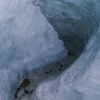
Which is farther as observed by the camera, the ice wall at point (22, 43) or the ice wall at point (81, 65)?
the ice wall at point (22, 43)

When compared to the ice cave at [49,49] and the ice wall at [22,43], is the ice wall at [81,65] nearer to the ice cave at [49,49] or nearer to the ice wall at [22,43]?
the ice cave at [49,49]

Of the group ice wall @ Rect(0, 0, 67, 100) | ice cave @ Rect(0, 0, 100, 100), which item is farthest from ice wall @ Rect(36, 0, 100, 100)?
ice wall @ Rect(0, 0, 67, 100)

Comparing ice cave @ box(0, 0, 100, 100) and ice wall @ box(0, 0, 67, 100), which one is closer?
ice cave @ box(0, 0, 100, 100)

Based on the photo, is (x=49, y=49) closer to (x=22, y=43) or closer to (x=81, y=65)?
(x=22, y=43)

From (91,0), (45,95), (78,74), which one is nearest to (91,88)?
(78,74)

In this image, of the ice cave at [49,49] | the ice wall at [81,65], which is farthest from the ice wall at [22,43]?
the ice wall at [81,65]

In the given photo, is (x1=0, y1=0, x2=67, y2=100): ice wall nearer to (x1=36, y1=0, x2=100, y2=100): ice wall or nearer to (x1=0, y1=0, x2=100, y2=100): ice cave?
(x1=0, y1=0, x2=100, y2=100): ice cave

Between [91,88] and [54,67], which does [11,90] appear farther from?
[91,88]
